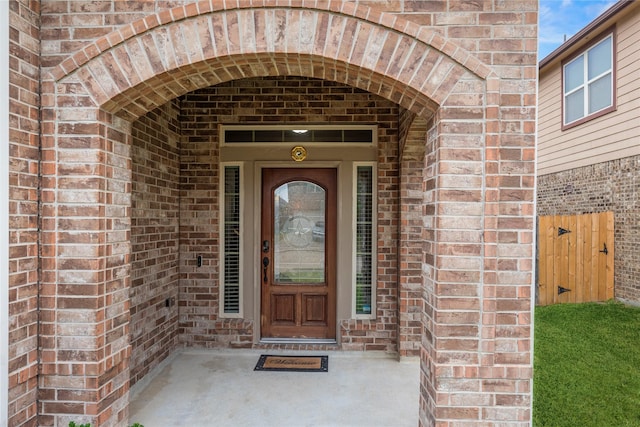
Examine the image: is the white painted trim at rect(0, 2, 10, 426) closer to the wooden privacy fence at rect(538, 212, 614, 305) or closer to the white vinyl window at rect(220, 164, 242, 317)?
the white vinyl window at rect(220, 164, 242, 317)

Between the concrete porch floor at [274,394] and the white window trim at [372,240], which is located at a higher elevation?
the white window trim at [372,240]

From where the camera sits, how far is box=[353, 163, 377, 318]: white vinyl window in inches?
177

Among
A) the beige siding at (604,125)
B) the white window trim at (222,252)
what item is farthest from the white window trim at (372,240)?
the beige siding at (604,125)

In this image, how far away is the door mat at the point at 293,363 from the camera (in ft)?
13.2

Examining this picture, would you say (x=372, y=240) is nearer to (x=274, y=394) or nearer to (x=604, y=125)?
(x=274, y=394)

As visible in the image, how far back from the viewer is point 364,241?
4543 millimetres

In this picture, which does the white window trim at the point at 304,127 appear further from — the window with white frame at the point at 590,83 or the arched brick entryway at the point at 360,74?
the window with white frame at the point at 590,83

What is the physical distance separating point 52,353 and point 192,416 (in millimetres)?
1237

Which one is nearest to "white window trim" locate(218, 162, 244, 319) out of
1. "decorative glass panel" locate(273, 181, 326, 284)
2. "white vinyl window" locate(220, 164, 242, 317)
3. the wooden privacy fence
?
"white vinyl window" locate(220, 164, 242, 317)

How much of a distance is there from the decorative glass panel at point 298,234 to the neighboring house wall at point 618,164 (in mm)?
4913

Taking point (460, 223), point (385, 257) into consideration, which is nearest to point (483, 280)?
point (460, 223)

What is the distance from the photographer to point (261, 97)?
448cm

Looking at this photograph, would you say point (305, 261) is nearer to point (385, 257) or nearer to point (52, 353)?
point (385, 257)

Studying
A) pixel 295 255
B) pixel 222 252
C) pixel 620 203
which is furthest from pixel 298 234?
pixel 620 203
